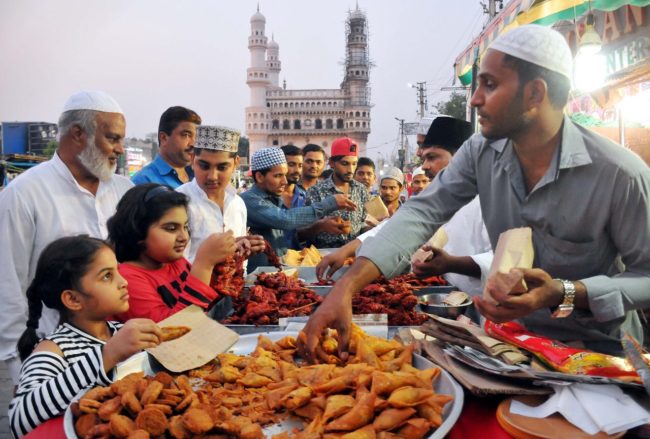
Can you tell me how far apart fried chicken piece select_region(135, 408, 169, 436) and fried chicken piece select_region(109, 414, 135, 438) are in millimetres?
17

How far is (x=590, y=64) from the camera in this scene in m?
5.48

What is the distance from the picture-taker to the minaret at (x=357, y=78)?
3420 inches

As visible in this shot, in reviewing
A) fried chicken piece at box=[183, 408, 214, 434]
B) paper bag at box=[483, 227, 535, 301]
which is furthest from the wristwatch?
fried chicken piece at box=[183, 408, 214, 434]

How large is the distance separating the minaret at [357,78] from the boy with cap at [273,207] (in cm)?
8146

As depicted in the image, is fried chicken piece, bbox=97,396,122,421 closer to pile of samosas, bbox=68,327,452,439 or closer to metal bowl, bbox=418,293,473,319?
pile of samosas, bbox=68,327,452,439

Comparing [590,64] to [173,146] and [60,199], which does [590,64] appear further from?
[60,199]

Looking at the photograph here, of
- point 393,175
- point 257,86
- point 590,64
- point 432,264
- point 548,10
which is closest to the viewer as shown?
point 432,264

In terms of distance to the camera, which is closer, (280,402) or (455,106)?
(280,402)

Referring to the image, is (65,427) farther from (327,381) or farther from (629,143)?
(629,143)

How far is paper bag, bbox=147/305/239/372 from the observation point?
63.7 inches

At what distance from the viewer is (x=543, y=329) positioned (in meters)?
1.85

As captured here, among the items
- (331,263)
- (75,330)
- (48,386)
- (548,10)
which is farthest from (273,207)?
(548,10)

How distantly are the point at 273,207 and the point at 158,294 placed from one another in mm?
2187

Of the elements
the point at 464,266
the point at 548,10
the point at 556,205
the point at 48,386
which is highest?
the point at 548,10
